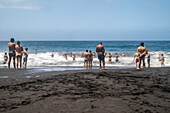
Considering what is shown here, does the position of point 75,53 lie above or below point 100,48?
above

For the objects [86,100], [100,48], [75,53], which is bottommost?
[86,100]

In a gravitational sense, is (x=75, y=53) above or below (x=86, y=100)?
above

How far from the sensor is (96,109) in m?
3.45

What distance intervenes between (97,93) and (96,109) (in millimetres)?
1170

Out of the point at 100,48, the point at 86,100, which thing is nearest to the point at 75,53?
the point at 100,48

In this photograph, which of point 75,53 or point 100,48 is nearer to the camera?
point 100,48

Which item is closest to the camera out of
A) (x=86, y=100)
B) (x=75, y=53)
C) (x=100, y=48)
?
(x=86, y=100)

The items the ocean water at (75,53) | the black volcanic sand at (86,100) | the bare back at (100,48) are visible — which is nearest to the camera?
the black volcanic sand at (86,100)

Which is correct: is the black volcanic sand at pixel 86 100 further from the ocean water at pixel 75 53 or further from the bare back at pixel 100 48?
the ocean water at pixel 75 53

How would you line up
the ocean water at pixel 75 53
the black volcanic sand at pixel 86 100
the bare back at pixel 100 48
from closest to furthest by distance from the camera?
the black volcanic sand at pixel 86 100
the bare back at pixel 100 48
the ocean water at pixel 75 53

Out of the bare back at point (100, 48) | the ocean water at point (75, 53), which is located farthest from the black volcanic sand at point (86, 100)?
the ocean water at point (75, 53)

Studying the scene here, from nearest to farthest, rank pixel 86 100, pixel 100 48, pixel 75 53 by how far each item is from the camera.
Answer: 1. pixel 86 100
2. pixel 100 48
3. pixel 75 53

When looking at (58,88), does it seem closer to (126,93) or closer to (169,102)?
(126,93)

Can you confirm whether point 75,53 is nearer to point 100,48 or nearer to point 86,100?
point 100,48
